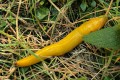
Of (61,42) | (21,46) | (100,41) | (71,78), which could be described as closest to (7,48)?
(21,46)

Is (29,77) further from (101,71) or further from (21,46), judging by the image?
(101,71)

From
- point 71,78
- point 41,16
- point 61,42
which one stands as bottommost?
point 71,78

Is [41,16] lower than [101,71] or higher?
higher

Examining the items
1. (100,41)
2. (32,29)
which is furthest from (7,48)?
(100,41)

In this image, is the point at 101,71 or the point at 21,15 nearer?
the point at 101,71

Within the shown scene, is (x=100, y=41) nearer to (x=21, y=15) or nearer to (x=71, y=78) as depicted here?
(x=71, y=78)

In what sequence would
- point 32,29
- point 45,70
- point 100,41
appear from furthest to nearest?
point 32,29 < point 45,70 < point 100,41

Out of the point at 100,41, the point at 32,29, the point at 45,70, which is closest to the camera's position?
the point at 100,41
